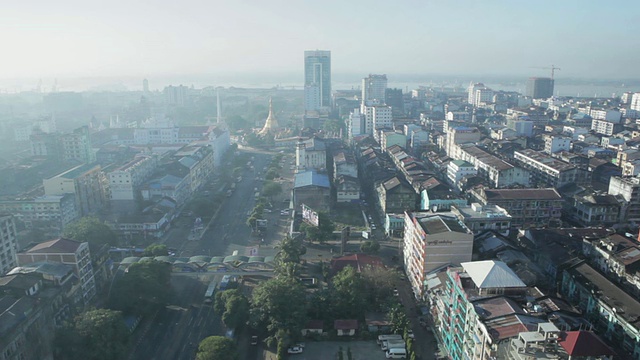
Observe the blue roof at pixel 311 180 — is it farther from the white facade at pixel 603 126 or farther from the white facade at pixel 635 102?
the white facade at pixel 635 102

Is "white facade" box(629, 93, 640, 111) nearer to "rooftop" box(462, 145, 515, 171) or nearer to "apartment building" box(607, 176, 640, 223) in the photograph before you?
"rooftop" box(462, 145, 515, 171)

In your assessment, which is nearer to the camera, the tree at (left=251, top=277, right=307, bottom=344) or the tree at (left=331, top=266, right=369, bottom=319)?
the tree at (left=251, top=277, right=307, bottom=344)

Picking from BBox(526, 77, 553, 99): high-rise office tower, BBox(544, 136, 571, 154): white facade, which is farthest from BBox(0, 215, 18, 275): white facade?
BBox(526, 77, 553, 99): high-rise office tower

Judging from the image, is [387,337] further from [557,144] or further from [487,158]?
[557,144]

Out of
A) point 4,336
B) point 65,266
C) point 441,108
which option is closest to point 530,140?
point 441,108

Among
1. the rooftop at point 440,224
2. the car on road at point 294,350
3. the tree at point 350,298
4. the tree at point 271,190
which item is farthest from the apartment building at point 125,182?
the rooftop at point 440,224

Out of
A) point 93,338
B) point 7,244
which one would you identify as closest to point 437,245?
point 93,338
